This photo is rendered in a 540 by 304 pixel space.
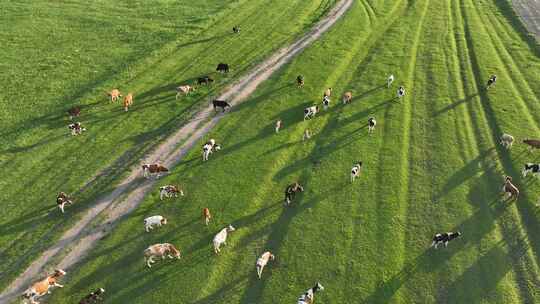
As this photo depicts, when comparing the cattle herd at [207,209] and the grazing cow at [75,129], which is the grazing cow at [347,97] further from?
the grazing cow at [75,129]

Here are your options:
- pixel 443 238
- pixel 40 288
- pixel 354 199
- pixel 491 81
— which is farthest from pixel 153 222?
pixel 491 81

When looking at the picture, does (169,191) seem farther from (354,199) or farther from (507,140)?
(507,140)

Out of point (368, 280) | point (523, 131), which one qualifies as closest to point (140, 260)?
point (368, 280)

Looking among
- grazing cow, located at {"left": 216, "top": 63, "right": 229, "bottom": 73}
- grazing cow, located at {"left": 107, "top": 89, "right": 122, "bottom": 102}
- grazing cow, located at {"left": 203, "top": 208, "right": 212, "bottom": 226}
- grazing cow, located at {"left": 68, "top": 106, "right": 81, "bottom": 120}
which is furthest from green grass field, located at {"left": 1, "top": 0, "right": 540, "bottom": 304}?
grazing cow, located at {"left": 216, "top": 63, "right": 229, "bottom": 73}

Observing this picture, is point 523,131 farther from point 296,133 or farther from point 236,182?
point 236,182

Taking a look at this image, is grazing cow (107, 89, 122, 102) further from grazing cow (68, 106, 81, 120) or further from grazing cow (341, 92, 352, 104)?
grazing cow (341, 92, 352, 104)

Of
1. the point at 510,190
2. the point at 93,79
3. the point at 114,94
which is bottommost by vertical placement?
the point at 510,190

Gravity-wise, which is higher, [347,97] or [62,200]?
[347,97]
